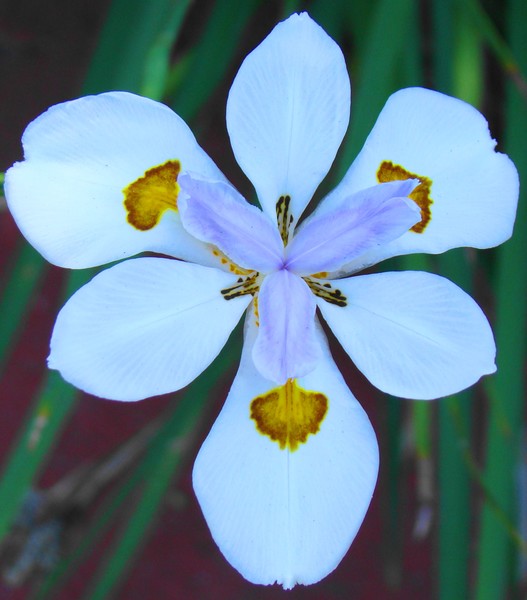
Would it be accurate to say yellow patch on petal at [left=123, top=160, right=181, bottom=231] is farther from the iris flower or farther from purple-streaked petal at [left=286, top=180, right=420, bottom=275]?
purple-streaked petal at [left=286, top=180, right=420, bottom=275]

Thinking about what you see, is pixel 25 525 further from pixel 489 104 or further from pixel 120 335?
pixel 489 104

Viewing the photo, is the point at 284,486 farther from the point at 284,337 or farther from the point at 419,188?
the point at 419,188

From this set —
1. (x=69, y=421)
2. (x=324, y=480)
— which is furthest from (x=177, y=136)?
(x=69, y=421)

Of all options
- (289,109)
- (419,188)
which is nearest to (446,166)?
(419,188)

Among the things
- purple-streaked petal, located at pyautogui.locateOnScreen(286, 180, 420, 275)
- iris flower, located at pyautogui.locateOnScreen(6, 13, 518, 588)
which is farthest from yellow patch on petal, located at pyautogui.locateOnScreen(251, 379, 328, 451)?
purple-streaked petal, located at pyautogui.locateOnScreen(286, 180, 420, 275)

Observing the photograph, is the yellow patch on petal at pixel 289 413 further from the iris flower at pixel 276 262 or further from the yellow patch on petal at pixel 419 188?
the yellow patch on petal at pixel 419 188

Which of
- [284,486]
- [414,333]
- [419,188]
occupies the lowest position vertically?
[284,486]

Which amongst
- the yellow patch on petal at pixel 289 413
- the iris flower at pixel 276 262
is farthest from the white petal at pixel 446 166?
the yellow patch on petal at pixel 289 413
